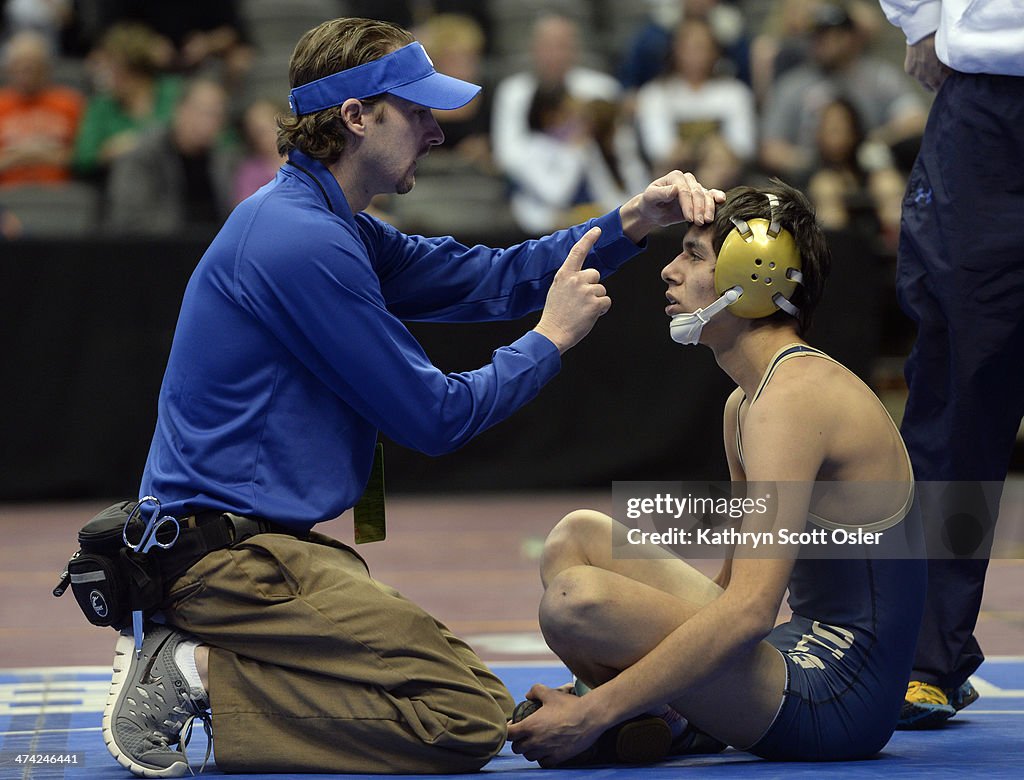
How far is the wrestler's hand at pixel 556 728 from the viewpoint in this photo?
9.97 feet

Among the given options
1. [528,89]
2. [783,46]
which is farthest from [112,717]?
[783,46]

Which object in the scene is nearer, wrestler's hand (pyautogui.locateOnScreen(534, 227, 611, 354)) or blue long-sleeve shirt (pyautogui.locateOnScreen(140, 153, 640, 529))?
blue long-sleeve shirt (pyautogui.locateOnScreen(140, 153, 640, 529))

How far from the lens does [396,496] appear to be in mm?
8477

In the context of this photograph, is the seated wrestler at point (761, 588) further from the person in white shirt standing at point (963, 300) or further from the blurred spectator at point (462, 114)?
the blurred spectator at point (462, 114)

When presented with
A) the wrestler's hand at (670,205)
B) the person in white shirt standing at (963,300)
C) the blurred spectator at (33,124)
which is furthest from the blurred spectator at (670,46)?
the wrestler's hand at (670,205)

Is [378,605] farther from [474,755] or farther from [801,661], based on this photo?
[801,661]

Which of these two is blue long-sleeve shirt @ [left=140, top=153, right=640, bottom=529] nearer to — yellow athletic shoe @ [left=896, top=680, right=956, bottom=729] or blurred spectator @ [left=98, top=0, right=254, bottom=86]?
yellow athletic shoe @ [left=896, top=680, right=956, bottom=729]

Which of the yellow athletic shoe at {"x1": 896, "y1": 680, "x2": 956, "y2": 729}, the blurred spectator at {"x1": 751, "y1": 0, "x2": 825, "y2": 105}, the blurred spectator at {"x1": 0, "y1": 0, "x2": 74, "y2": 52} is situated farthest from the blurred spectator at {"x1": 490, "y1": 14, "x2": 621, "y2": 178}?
the yellow athletic shoe at {"x1": 896, "y1": 680, "x2": 956, "y2": 729}

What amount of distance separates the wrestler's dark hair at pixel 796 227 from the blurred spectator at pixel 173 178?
5816 millimetres

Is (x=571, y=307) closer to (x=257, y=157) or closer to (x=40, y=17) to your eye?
(x=257, y=157)

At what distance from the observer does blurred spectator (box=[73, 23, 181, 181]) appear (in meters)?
9.20

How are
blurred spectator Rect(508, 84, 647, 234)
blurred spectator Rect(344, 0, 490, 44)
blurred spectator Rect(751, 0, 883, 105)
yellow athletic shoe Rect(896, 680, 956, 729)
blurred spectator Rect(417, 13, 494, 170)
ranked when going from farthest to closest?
blurred spectator Rect(344, 0, 490, 44), blurred spectator Rect(751, 0, 883, 105), blurred spectator Rect(417, 13, 494, 170), blurred spectator Rect(508, 84, 647, 234), yellow athletic shoe Rect(896, 680, 956, 729)

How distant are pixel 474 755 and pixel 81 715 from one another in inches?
46.6

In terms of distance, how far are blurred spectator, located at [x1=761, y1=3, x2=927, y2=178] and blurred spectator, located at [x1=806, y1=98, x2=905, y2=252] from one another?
0.41 metres
